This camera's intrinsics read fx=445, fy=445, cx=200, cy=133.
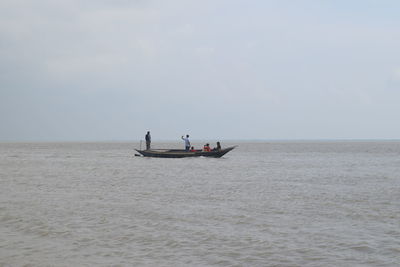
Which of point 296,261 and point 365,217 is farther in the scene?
point 365,217

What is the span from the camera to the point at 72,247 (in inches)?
376

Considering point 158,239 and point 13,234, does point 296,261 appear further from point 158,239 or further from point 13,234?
point 13,234

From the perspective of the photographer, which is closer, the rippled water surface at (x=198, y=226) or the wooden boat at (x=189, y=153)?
the rippled water surface at (x=198, y=226)

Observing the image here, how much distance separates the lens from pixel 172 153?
44.5m

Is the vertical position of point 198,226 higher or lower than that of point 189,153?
lower

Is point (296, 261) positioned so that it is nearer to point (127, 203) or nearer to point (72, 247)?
point (72, 247)

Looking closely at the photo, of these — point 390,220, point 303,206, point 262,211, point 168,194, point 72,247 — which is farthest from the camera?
point 168,194

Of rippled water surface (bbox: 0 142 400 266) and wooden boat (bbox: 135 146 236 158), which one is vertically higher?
wooden boat (bbox: 135 146 236 158)

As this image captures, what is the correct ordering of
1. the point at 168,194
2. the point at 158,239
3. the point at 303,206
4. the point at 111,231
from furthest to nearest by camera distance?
1. the point at 168,194
2. the point at 303,206
3. the point at 111,231
4. the point at 158,239

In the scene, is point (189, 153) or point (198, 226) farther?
point (189, 153)

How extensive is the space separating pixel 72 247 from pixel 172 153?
1376 inches

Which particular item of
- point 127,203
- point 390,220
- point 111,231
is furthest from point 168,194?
point 390,220

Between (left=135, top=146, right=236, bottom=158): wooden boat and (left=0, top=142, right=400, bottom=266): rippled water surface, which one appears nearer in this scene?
(left=0, top=142, right=400, bottom=266): rippled water surface

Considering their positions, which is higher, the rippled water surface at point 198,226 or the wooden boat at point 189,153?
the wooden boat at point 189,153
